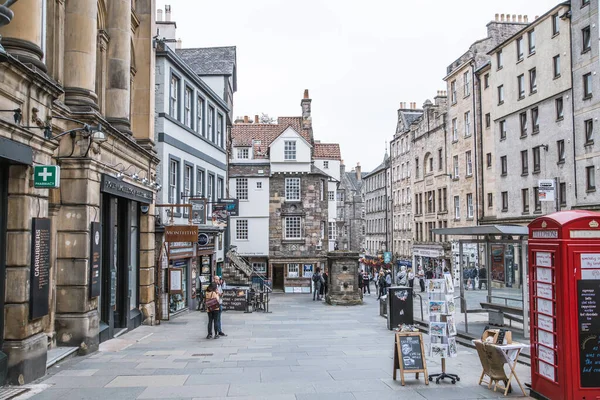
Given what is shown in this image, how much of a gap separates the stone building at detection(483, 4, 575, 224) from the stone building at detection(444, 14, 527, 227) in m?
2.03

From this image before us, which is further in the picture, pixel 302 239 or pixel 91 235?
pixel 302 239

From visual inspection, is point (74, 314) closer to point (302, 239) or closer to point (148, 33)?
point (148, 33)

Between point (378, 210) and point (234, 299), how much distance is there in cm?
5008

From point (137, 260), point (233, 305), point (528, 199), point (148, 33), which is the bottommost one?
point (233, 305)

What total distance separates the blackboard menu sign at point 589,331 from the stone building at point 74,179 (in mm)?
8961

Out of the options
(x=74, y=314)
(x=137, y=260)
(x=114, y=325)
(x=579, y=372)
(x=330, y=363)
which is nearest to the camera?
(x=579, y=372)

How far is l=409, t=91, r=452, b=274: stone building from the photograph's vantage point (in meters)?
48.9

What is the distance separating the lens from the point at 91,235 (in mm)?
13414

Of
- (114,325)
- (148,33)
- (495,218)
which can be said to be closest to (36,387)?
(114,325)

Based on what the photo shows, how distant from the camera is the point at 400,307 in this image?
18.2 m

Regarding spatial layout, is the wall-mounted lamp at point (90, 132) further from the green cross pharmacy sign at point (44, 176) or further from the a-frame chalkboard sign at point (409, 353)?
the a-frame chalkboard sign at point (409, 353)

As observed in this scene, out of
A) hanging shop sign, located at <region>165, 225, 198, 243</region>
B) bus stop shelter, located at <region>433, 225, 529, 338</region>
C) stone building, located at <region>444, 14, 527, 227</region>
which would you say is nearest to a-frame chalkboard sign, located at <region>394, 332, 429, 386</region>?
bus stop shelter, located at <region>433, 225, 529, 338</region>

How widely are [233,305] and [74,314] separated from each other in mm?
12376

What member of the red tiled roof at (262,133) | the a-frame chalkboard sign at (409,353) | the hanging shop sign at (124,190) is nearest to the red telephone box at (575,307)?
the a-frame chalkboard sign at (409,353)
